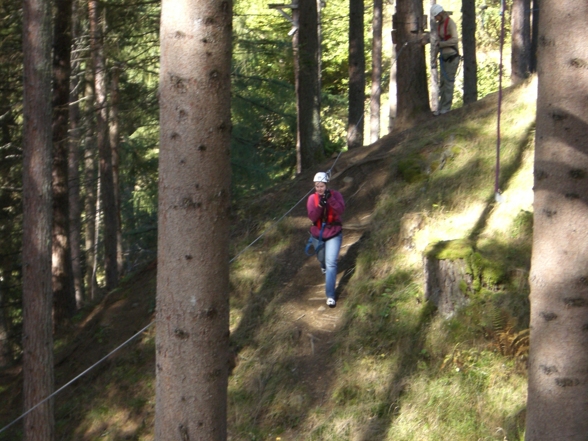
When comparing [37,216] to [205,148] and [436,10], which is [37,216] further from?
[436,10]

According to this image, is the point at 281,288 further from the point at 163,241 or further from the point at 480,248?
the point at 163,241

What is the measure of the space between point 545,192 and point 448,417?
144 inches

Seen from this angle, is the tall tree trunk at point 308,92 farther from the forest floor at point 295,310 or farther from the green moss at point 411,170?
the green moss at point 411,170

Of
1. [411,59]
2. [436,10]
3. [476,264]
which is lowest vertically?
[476,264]

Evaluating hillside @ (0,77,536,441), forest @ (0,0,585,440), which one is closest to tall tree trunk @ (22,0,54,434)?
forest @ (0,0,585,440)

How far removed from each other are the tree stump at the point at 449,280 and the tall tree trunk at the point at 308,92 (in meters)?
6.88

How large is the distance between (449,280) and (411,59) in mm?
5833

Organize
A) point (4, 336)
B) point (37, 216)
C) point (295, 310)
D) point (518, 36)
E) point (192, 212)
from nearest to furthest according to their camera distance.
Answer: point (192, 212)
point (37, 216)
point (295, 310)
point (518, 36)
point (4, 336)

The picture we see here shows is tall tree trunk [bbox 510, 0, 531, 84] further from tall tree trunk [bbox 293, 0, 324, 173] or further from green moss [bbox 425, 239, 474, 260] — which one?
green moss [bbox 425, 239, 474, 260]

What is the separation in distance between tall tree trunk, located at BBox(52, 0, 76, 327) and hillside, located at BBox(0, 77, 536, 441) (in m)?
1.18

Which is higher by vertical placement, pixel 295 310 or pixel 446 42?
pixel 446 42

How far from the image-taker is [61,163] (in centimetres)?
1320

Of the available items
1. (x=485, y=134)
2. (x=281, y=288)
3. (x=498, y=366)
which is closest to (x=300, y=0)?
(x=485, y=134)

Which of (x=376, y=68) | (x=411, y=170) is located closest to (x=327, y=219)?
(x=411, y=170)
